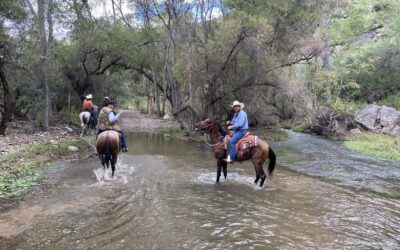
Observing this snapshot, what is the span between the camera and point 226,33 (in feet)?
61.1

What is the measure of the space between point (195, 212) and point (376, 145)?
565 inches

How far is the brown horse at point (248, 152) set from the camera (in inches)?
400

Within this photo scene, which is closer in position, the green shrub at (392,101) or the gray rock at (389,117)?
the gray rock at (389,117)

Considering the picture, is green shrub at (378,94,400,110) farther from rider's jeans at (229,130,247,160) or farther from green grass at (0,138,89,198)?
green grass at (0,138,89,198)

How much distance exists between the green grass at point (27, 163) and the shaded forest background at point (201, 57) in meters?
3.57

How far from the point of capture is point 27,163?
1177cm

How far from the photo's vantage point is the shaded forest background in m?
18.3

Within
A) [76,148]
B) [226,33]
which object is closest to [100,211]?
[76,148]

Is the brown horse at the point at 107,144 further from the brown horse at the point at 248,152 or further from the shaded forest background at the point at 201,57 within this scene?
the shaded forest background at the point at 201,57

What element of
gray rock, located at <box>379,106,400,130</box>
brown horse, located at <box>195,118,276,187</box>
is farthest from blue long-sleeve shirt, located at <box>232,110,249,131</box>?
gray rock, located at <box>379,106,400,130</box>

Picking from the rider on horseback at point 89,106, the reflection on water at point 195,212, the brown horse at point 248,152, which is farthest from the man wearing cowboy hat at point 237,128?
the rider on horseback at point 89,106

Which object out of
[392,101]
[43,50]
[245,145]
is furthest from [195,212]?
[392,101]

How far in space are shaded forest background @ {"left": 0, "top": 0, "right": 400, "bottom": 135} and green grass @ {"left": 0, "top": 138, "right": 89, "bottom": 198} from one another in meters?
3.57

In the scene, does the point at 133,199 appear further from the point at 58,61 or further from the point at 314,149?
the point at 58,61
